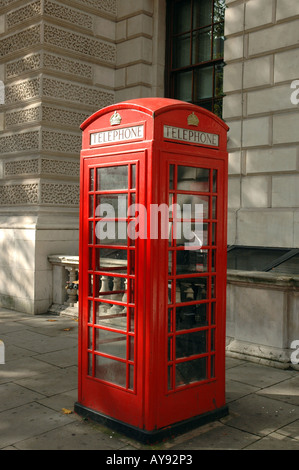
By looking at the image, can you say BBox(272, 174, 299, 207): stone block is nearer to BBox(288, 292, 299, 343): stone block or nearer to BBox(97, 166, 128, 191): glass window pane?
BBox(288, 292, 299, 343): stone block

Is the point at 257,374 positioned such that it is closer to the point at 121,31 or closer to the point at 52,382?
the point at 52,382

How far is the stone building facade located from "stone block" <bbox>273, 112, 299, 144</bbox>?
0.02 m

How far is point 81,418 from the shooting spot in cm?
408

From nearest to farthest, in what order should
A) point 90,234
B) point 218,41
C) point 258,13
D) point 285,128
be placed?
1. point 90,234
2. point 285,128
3. point 258,13
4. point 218,41

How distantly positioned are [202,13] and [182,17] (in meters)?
0.51

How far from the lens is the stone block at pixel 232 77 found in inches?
343

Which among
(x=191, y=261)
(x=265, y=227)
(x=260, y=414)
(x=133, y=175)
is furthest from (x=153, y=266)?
(x=265, y=227)

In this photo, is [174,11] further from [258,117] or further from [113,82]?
[258,117]

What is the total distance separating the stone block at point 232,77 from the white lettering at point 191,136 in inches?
202

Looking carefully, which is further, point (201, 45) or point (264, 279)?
point (201, 45)

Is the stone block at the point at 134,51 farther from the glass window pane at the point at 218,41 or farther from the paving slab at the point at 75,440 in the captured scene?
the paving slab at the point at 75,440

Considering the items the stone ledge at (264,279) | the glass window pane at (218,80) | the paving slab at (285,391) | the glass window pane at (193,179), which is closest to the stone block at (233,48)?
the glass window pane at (218,80)

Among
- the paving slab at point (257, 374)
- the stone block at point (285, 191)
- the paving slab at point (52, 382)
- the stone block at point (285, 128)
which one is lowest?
the paving slab at point (52, 382)

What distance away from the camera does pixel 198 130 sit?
387cm
